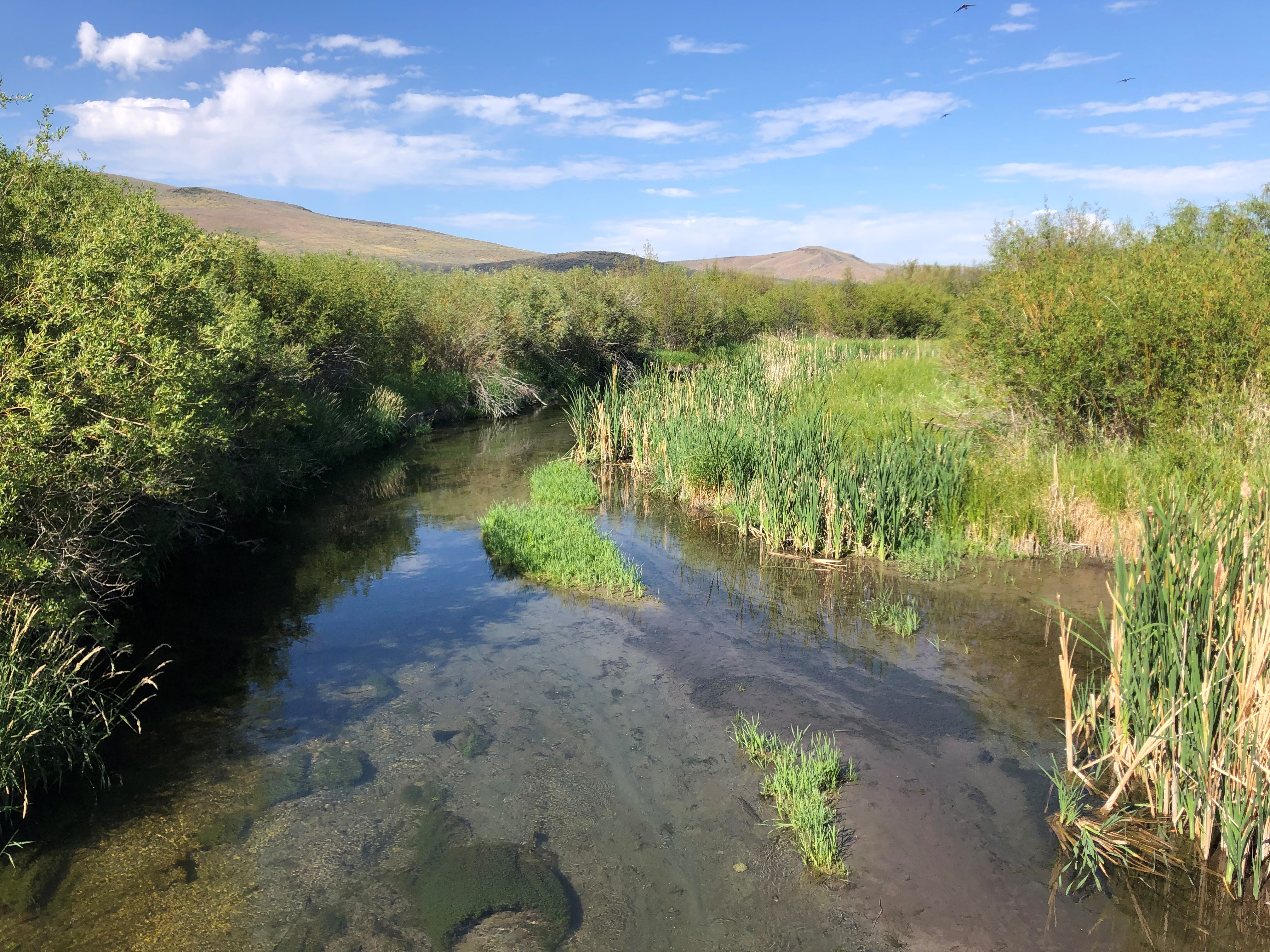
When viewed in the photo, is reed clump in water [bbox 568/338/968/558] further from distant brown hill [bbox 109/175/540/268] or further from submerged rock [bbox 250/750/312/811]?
distant brown hill [bbox 109/175/540/268]

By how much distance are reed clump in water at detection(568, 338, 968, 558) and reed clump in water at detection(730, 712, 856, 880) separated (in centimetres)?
462

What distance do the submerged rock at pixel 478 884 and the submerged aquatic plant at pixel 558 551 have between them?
483 centimetres

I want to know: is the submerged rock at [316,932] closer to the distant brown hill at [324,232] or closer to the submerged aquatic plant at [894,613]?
Result: the submerged aquatic plant at [894,613]

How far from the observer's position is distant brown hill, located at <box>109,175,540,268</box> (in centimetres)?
10431

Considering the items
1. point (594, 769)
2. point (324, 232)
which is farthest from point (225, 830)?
point (324, 232)

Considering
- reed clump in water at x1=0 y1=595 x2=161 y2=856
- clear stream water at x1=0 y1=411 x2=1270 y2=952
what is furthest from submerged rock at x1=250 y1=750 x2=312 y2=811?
reed clump in water at x1=0 y1=595 x2=161 y2=856

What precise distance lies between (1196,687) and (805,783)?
2.47 metres

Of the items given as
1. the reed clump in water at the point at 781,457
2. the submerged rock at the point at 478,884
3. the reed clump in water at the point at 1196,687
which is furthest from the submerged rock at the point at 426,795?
the reed clump in water at the point at 781,457

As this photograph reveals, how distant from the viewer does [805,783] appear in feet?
18.6

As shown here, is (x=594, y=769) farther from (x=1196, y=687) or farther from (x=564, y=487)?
(x=564, y=487)

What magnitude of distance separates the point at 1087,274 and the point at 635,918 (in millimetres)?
12531

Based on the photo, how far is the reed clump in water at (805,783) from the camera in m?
5.09

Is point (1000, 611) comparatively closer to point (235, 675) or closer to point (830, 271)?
point (235, 675)

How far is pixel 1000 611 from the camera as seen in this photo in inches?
354
